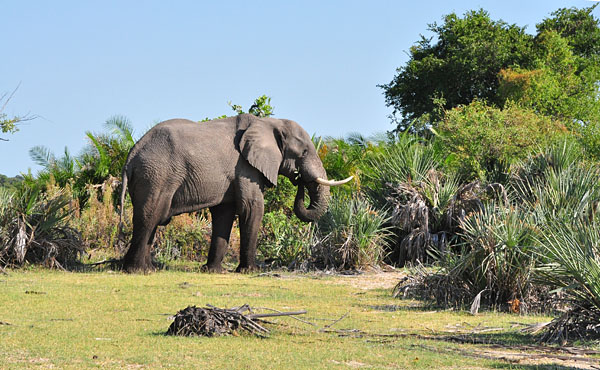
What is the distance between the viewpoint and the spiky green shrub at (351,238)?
1773 cm

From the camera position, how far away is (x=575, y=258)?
9234 mm

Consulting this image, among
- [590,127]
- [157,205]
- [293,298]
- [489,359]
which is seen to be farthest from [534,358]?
[590,127]

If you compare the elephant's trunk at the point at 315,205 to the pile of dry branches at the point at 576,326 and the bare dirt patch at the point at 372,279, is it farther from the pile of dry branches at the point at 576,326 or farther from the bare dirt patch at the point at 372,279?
the pile of dry branches at the point at 576,326

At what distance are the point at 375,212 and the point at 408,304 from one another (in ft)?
19.5

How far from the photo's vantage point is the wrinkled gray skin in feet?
53.5

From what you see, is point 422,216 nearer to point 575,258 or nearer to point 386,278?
point 386,278

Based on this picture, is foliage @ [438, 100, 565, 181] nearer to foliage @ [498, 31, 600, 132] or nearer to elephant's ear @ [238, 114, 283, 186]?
elephant's ear @ [238, 114, 283, 186]

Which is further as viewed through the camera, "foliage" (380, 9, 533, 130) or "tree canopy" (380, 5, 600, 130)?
"foliage" (380, 9, 533, 130)

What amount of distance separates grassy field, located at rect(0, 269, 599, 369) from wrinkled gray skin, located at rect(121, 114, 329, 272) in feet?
5.64

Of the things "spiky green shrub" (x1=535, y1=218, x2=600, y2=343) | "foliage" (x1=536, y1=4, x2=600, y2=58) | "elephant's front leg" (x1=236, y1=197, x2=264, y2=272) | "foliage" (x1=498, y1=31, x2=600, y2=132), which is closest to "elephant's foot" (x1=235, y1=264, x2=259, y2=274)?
"elephant's front leg" (x1=236, y1=197, x2=264, y2=272)

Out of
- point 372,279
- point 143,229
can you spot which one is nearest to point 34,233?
point 143,229

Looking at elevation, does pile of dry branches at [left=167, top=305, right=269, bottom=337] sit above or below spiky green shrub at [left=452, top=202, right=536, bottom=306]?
below

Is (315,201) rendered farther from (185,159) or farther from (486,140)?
(486,140)

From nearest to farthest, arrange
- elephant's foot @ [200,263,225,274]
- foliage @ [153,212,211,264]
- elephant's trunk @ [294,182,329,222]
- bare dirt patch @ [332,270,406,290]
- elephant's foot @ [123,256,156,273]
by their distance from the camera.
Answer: bare dirt patch @ [332,270,406,290]
elephant's foot @ [123,256,156,273]
elephant's foot @ [200,263,225,274]
elephant's trunk @ [294,182,329,222]
foliage @ [153,212,211,264]
